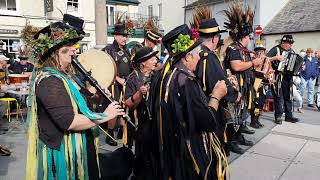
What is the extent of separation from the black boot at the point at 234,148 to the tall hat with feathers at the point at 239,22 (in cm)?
173

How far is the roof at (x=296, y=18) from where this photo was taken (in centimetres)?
2236

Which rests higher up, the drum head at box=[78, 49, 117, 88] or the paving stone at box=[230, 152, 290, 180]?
the drum head at box=[78, 49, 117, 88]

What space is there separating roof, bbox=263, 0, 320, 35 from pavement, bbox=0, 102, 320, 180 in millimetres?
17158

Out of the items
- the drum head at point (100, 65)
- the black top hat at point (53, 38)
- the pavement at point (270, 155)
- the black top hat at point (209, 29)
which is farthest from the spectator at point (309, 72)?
the black top hat at point (53, 38)

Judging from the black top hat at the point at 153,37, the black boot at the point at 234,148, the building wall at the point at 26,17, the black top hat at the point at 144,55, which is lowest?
the black boot at the point at 234,148

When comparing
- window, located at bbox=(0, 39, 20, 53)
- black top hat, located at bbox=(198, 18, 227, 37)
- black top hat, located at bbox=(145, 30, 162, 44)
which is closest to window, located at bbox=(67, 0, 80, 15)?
window, located at bbox=(0, 39, 20, 53)

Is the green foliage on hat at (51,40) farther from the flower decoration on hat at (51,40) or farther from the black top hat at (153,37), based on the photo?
the black top hat at (153,37)

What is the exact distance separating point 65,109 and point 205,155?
42.7 inches

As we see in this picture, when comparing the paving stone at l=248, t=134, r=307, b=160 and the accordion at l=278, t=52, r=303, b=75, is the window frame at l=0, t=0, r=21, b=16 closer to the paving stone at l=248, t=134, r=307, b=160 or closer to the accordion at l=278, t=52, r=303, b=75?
the accordion at l=278, t=52, r=303, b=75

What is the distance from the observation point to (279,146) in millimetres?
5645

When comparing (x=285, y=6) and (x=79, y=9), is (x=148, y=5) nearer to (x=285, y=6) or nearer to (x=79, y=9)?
(x=285, y=6)

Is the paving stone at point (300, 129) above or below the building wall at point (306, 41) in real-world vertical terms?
below

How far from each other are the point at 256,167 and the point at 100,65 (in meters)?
2.57

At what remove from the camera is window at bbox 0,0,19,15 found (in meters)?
15.2
